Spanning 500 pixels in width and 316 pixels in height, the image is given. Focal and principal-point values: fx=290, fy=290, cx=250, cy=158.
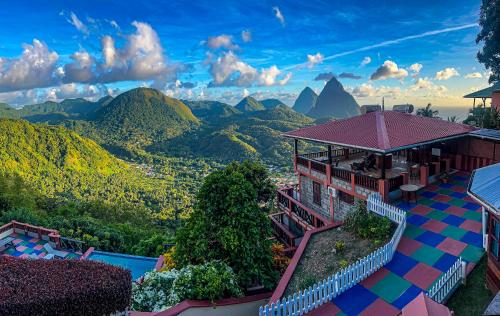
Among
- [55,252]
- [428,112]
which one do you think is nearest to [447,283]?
[55,252]

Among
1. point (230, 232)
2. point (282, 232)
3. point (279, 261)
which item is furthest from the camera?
point (282, 232)

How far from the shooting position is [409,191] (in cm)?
1134

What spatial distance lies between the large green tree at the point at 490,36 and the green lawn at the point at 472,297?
93.5 ft

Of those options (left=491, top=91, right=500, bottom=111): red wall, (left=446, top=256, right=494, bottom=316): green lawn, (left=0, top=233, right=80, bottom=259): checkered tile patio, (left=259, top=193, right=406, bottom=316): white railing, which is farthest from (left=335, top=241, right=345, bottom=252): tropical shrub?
(left=491, top=91, right=500, bottom=111): red wall

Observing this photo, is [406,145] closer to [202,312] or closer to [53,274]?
[202,312]

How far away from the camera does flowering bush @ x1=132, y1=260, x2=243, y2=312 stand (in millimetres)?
7387

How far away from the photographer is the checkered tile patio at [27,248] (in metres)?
15.0

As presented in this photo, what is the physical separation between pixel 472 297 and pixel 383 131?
6.74m

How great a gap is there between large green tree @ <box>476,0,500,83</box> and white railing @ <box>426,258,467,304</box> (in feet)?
94.3

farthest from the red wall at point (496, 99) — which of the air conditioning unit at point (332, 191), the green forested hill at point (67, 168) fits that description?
the green forested hill at point (67, 168)

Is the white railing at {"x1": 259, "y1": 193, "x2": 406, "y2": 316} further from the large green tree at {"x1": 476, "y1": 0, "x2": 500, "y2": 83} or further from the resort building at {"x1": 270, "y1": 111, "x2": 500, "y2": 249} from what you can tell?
the large green tree at {"x1": 476, "y1": 0, "x2": 500, "y2": 83}

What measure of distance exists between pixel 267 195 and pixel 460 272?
14566 millimetres

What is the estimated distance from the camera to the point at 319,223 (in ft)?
48.0

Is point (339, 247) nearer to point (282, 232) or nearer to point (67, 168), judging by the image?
point (282, 232)
